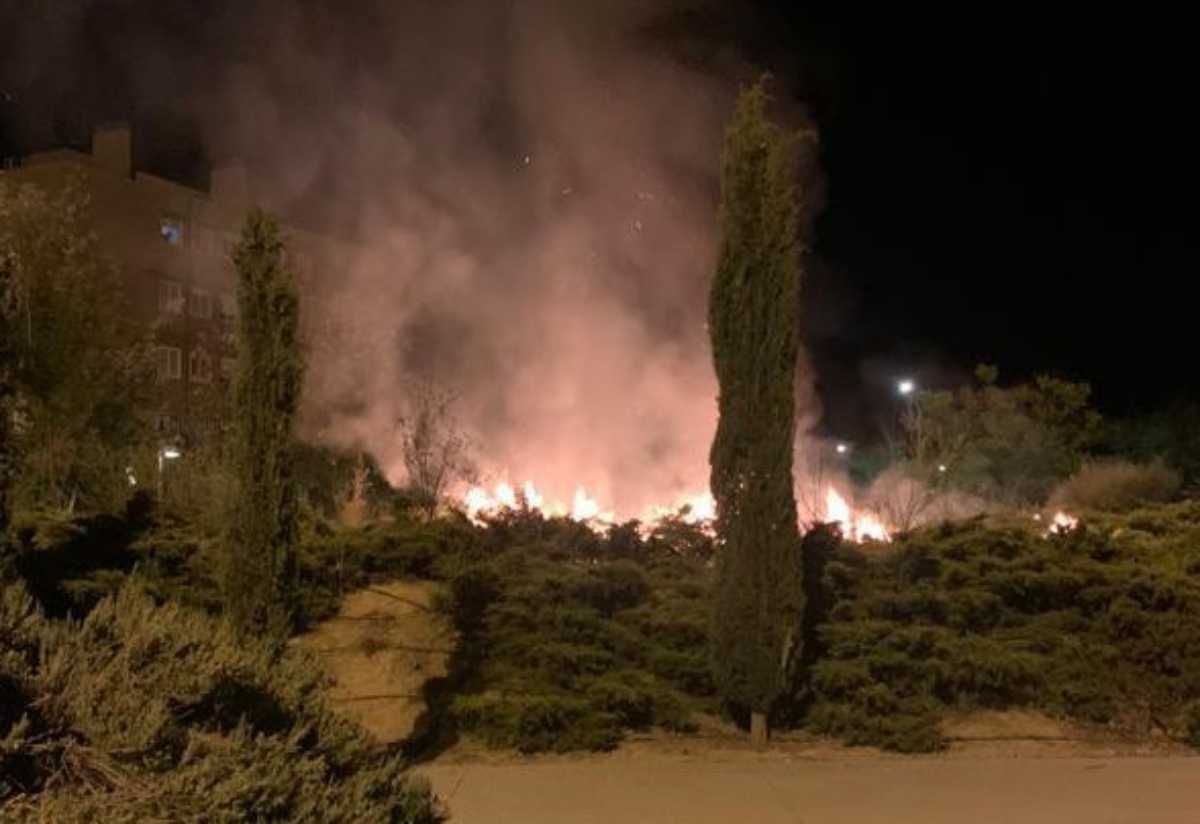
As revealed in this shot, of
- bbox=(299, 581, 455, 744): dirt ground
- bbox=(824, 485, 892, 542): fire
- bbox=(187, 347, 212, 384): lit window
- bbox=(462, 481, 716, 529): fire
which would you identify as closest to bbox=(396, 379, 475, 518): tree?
bbox=(462, 481, 716, 529): fire

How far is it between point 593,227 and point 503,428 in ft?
13.5

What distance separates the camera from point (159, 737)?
4484 mm

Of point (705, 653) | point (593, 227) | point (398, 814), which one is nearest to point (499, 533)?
point (705, 653)

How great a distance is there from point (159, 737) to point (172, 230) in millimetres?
50959

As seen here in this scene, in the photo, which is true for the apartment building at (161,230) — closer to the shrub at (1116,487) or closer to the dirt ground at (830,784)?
the shrub at (1116,487)

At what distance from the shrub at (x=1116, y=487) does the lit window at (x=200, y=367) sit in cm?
1714

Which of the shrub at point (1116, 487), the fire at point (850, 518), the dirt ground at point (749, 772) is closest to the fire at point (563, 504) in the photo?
the fire at point (850, 518)

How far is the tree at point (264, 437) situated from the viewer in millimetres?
10453

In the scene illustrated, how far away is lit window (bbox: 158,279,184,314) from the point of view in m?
52.0

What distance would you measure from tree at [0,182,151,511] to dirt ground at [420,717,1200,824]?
23.6 ft

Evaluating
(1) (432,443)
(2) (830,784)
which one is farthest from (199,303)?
(2) (830,784)

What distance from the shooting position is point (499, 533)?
13.8 meters

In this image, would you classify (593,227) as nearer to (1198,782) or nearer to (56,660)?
(1198,782)

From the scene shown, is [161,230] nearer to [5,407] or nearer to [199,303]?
[199,303]
